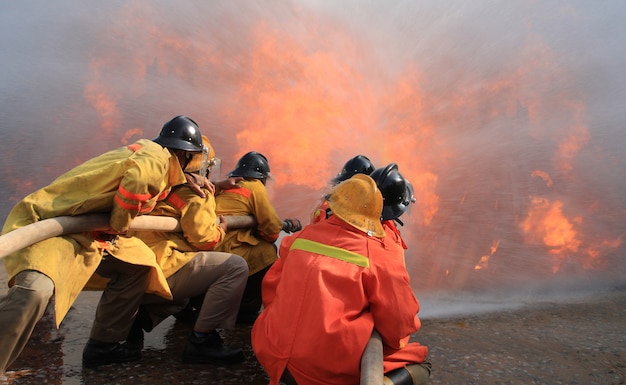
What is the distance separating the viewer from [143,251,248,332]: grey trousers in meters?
3.54

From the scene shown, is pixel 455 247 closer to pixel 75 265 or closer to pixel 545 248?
pixel 545 248

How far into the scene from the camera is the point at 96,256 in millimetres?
2967

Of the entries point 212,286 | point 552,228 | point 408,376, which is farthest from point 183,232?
point 552,228

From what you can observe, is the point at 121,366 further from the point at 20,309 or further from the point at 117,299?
the point at 20,309

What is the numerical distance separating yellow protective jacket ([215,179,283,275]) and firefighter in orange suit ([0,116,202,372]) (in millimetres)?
1202

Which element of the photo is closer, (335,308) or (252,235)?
(335,308)

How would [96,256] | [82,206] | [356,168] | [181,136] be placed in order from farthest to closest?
[356,168] < [181,136] < [96,256] < [82,206]

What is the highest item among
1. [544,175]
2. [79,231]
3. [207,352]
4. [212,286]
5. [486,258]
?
[544,175]

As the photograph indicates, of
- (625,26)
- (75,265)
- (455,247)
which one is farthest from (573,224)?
(75,265)

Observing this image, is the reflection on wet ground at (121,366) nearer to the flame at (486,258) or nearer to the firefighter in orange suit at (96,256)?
the firefighter in orange suit at (96,256)

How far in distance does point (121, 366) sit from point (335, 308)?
1874mm

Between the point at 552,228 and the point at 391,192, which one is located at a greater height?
the point at 391,192

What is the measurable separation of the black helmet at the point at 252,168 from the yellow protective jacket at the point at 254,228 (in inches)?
9.3

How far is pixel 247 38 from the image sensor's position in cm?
991
